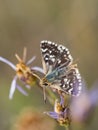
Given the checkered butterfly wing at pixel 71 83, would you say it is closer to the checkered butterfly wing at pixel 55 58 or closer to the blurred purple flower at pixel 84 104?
the checkered butterfly wing at pixel 55 58

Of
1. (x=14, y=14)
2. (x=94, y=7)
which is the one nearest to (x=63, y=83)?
(x=94, y=7)

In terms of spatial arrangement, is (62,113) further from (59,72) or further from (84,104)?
(84,104)

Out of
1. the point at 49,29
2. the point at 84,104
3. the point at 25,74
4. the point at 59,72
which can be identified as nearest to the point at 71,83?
the point at 59,72

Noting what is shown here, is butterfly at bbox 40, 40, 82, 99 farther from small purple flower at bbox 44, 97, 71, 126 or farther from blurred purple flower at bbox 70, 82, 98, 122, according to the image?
blurred purple flower at bbox 70, 82, 98, 122

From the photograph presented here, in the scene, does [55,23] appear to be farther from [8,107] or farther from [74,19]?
[8,107]

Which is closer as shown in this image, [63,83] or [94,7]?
[63,83]

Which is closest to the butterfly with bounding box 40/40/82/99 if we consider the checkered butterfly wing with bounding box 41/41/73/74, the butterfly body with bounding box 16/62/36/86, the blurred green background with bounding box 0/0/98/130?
the checkered butterfly wing with bounding box 41/41/73/74
